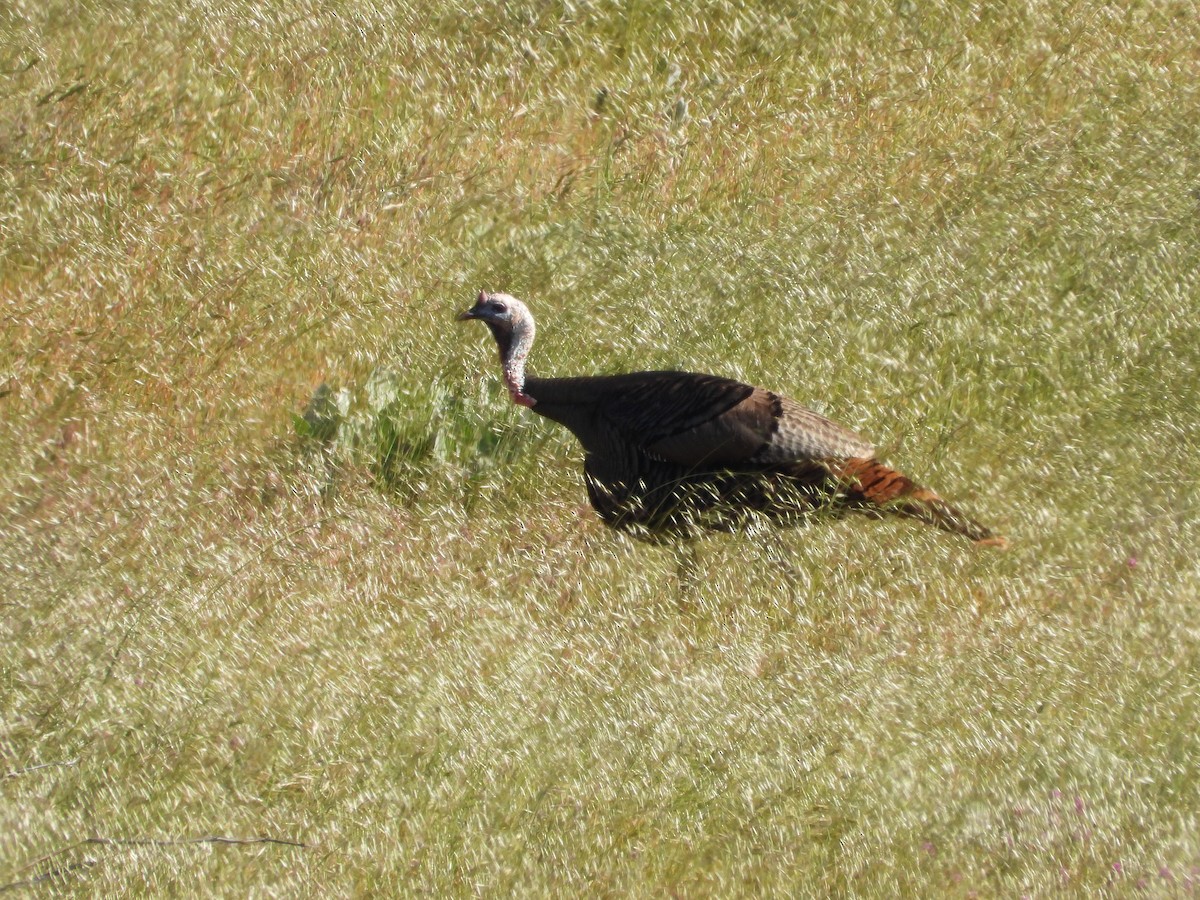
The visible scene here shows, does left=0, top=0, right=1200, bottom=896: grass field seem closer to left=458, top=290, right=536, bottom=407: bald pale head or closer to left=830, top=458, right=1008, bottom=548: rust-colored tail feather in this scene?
left=830, top=458, right=1008, bottom=548: rust-colored tail feather

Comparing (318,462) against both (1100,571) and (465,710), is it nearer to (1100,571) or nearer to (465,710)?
(465,710)

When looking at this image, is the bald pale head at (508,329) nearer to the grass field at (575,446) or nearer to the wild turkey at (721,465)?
the grass field at (575,446)

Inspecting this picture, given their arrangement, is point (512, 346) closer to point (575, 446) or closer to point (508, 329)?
point (508, 329)

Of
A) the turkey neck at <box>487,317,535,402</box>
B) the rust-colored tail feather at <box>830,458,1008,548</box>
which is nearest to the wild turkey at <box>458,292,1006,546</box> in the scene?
the rust-colored tail feather at <box>830,458,1008,548</box>

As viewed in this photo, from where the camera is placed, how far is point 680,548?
763 cm

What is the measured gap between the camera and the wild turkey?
7.59 m

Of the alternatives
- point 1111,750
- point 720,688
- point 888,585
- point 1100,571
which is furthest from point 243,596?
point 1100,571

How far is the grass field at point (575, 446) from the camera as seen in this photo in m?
5.19

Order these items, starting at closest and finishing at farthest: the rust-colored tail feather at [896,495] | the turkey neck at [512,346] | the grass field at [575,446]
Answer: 1. the grass field at [575,446]
2. the rust-colored tail feather at [896,495]
3. the turkey neck at [512,346]

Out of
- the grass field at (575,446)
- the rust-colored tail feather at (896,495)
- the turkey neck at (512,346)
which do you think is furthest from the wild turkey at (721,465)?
the turkey neck at (512,346)

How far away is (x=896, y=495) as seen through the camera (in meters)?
7.59

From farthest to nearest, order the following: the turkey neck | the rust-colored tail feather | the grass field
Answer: the turkey neck → the rust-colored tail feather → the grass field

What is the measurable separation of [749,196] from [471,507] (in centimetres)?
343

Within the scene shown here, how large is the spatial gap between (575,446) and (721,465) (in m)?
1.25
